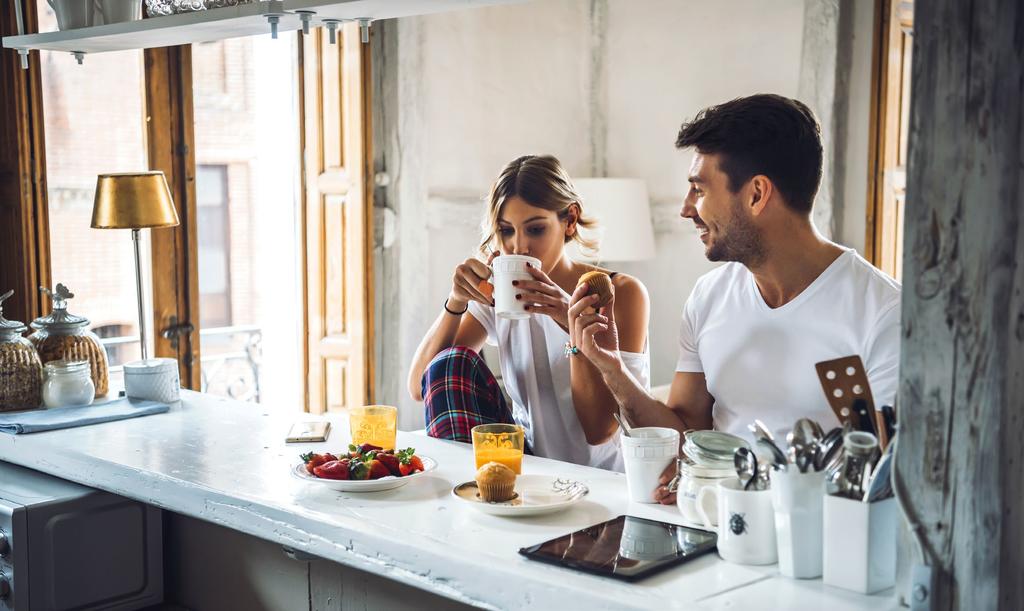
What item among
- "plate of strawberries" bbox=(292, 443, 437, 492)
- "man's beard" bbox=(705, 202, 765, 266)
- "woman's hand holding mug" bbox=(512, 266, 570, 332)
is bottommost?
"plate of strawberries" bbox=(292, 443, 437, 492)

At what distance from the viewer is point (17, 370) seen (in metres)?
2.64

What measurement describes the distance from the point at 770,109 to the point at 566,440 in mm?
1060

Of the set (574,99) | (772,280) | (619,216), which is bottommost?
(772,280)

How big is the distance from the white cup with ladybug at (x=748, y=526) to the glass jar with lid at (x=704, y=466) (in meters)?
0.11

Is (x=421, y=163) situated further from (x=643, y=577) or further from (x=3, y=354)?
(x=643, y=577)

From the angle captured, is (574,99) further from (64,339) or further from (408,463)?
(408,463)

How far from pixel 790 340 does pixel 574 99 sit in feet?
9.91

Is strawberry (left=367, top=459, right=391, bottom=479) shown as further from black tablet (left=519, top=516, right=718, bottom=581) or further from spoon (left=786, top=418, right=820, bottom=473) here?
spoon (left=786, top=418, right=820, bottom=473)

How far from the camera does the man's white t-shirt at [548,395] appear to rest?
2.83 meters

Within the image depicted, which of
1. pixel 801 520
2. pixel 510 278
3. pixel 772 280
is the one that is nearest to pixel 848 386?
pixel 801 520

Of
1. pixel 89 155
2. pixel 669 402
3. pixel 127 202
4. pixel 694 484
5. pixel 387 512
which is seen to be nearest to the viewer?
pixel 694 484

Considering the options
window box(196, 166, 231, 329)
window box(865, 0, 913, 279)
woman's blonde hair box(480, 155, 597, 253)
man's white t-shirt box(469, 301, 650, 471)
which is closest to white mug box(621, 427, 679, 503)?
man's white t-shirt box(469, 301, 650, 471)

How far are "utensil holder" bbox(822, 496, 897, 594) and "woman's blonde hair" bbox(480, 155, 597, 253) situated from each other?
1.50 meters

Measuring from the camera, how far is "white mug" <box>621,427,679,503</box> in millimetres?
1826
